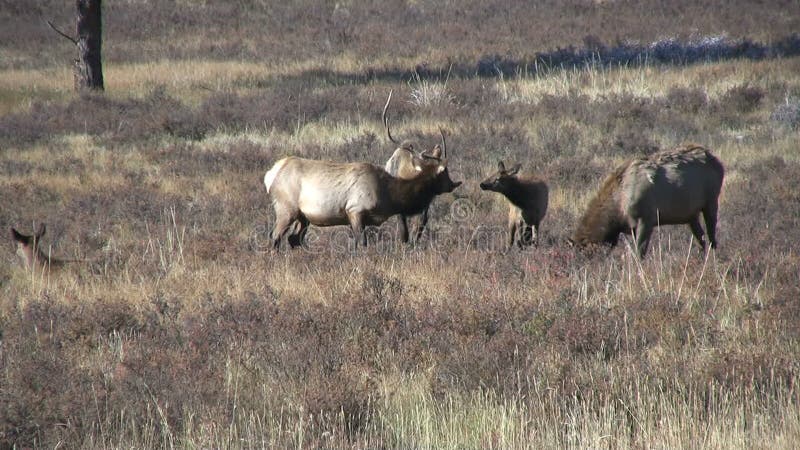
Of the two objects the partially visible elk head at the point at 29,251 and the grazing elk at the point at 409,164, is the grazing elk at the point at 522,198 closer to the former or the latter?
the grazing elk at the point at 409,164

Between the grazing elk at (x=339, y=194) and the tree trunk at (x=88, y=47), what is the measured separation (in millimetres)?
13791

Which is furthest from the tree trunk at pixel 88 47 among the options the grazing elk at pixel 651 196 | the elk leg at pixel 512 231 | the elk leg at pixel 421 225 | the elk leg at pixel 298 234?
the grazing elk at pixel 651 196

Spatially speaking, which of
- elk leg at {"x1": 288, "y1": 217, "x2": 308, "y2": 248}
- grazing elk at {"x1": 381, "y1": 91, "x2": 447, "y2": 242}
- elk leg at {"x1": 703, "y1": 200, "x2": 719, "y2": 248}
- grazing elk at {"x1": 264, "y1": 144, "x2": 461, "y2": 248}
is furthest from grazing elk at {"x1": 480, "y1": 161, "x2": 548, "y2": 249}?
elk leg at {"x1": 288, "y1": 217, "x2": 308, "y2": 248}

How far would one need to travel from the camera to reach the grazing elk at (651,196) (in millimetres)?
9164

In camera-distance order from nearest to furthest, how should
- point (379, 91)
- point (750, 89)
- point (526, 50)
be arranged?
point (750, 89)
point (379, 91)
point (526, 50)

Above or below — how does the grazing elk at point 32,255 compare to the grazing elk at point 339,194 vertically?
below

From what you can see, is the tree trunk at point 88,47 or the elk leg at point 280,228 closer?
the elk leg at point 280,228

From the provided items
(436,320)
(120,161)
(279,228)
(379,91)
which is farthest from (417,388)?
(379,91)

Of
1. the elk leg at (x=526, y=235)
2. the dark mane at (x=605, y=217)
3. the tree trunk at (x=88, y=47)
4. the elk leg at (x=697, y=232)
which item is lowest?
the elk leg at (x=526, y=235)

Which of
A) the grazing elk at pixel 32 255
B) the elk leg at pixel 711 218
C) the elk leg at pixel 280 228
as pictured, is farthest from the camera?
the elk leg at pixel 280 228

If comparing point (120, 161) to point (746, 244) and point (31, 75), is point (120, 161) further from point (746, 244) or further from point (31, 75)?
point (31, 75)

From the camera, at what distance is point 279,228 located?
1059cm

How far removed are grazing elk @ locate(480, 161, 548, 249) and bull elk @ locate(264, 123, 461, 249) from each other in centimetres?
59

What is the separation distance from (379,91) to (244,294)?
1497 cm
